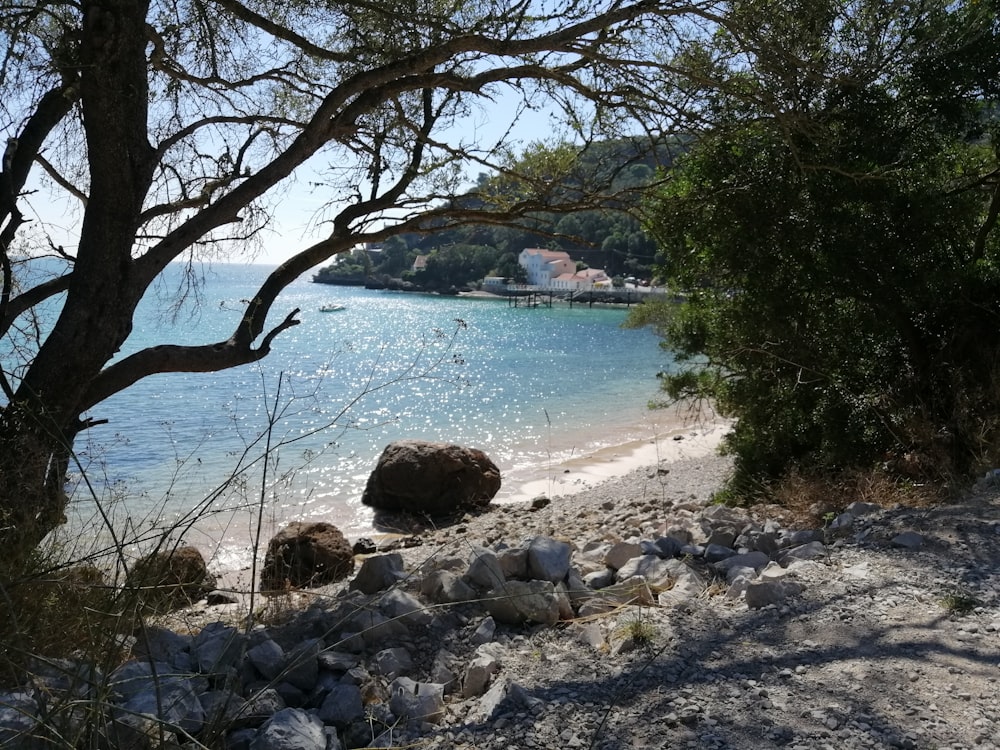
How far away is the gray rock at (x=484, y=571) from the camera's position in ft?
14.1

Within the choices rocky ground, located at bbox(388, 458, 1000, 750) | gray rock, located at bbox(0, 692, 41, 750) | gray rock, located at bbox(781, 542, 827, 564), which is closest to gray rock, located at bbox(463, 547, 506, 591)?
rocky ground, located at bbox(388, 458, 1000, 750)

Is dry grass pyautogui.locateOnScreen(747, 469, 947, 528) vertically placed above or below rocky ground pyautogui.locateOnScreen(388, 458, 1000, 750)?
below

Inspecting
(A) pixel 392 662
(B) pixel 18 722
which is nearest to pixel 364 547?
(A) pixel 392 662

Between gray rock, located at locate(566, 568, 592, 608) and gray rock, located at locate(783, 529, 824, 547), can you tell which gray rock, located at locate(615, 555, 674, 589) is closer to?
gray rock, located at locate(566, 568, 592, 608)

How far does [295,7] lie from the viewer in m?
6.00

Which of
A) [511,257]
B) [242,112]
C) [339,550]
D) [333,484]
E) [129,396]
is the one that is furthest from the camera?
[511,257]

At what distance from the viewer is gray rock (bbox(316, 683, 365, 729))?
9.98ft

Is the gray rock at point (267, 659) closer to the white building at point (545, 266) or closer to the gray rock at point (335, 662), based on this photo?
the gray rock at point (335, 662)

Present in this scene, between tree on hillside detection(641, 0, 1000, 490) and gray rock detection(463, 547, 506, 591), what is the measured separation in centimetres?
380

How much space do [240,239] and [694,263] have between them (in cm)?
444

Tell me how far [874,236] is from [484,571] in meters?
4.93

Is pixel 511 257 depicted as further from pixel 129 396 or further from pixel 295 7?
pixel 295 7

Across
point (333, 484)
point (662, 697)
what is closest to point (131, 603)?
point (662, 697)

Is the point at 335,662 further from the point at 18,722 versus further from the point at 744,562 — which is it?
the point at 744,562
